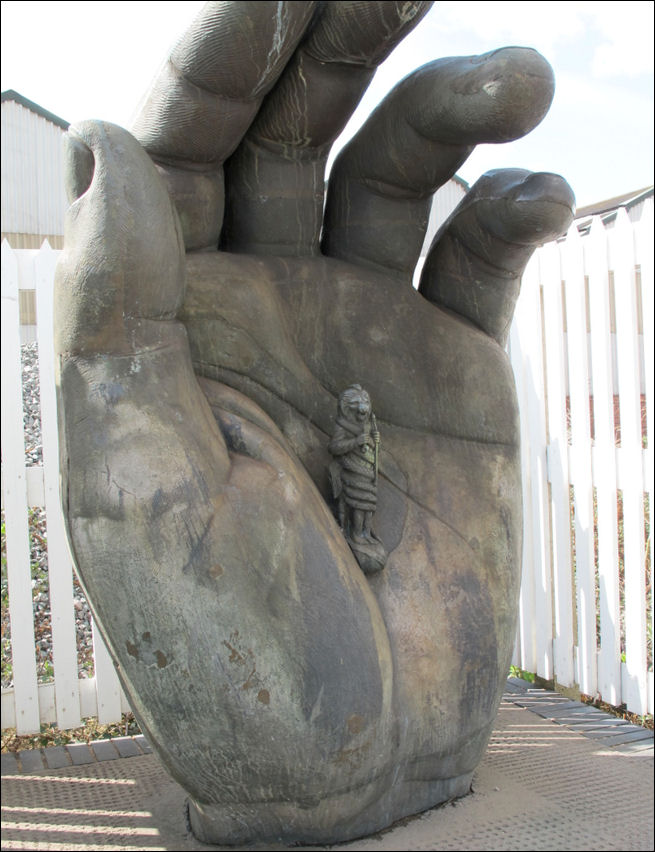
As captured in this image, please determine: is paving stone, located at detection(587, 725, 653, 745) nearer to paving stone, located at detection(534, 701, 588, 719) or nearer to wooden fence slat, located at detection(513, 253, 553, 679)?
paving stone, located at detection(534, 701, 588, 719)

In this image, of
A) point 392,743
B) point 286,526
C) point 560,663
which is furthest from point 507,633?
point 560,663

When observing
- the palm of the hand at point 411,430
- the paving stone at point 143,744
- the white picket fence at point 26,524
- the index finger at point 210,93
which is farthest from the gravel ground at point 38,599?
the index finger at point 210,93

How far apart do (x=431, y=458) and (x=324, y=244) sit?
2.68 ft

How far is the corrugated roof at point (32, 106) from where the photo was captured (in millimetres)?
10984

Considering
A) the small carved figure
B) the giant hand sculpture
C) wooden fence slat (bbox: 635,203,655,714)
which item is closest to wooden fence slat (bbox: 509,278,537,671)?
wooden fence slat (bbox: 635,203,655,714)

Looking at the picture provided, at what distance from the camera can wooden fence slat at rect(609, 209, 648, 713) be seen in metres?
3.51

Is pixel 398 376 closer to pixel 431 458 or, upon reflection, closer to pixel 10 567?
pixel 431 458

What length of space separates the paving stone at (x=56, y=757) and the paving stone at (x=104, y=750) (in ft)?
0.36

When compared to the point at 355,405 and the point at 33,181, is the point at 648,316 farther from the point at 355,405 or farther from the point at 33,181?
the point at 33,181

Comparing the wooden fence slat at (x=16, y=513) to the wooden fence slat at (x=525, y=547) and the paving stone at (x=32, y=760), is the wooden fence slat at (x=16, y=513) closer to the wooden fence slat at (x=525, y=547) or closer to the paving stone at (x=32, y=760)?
the paving stone at (x=32, y=760)

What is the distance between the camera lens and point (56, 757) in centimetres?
317

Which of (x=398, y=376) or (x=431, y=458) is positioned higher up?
(x=398, y=376)

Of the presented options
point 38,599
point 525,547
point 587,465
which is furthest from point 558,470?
point 38,599

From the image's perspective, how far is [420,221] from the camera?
9.01ft
